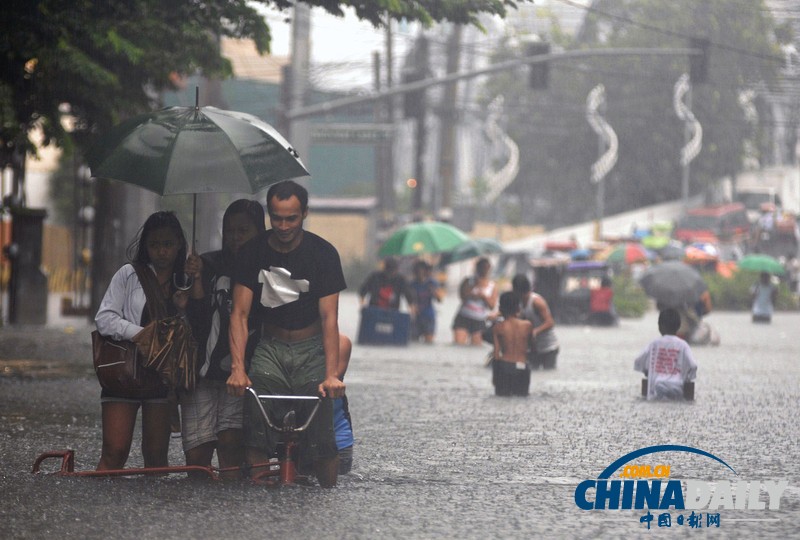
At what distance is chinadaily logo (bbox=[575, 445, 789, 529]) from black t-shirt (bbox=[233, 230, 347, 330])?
1.77 m

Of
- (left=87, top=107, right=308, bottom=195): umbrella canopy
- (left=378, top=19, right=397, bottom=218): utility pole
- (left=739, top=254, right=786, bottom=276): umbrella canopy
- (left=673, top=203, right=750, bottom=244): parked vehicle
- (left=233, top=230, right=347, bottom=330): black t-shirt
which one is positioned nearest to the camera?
(left=233, top=230, right=347, bottom=330): black t-shirt

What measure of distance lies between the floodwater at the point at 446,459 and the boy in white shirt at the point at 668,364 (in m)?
0.20

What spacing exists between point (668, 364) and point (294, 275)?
6.02 m

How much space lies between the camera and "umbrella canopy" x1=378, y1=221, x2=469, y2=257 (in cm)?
2248

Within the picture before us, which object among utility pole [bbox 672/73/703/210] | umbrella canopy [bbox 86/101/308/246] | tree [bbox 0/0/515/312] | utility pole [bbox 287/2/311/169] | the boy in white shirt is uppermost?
utility pole [bbox 672/73/703/210]

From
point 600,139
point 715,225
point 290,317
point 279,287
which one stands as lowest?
point 290,317

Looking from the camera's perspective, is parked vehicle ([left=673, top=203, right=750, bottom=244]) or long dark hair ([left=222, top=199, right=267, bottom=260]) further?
parked vehicle ([left=673, top=203, right=750, bottom=244])

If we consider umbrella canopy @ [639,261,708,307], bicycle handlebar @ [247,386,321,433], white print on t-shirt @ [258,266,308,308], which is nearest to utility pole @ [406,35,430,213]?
umbrella canopy @ [639,261,708,307]

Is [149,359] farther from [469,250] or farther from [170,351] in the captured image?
[469,250]

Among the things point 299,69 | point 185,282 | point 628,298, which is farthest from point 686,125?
point 185,282

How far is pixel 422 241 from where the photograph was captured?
22672mm

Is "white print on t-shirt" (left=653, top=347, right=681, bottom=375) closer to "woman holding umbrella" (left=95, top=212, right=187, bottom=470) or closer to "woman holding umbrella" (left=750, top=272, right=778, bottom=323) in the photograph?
"woman holding umbrella" (left=95, top=212, right=187, bottom=470)

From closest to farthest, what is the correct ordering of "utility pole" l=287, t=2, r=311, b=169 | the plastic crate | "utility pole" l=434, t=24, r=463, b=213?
the plastic crate, "utility pole" l=287, t=2, r=311, b=169, "utility pole" l=434, t=24, r=463, b=213

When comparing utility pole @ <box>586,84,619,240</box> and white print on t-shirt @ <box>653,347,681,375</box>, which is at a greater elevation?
utility pole @ <box>586,84,619,240</box>
